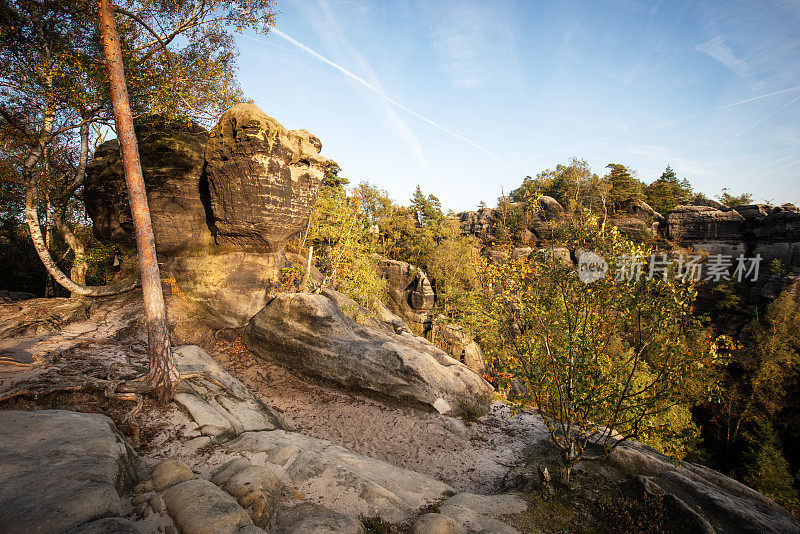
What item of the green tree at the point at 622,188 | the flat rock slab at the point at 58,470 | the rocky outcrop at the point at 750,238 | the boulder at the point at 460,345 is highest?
the green tree at the point at 622,188

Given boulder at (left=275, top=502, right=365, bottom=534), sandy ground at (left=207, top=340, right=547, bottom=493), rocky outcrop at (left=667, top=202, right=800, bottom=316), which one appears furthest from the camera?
rocky outcrop at (left=667, top=202, right=800, bottom=316)

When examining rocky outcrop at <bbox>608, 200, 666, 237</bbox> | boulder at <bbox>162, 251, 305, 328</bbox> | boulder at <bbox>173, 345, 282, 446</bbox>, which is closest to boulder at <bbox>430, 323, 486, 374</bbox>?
boulder at <bbox>162, 251, 305, 328</bbox>

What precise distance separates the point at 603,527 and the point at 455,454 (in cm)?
477

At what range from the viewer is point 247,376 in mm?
12164

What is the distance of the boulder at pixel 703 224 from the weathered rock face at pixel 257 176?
2130 inches

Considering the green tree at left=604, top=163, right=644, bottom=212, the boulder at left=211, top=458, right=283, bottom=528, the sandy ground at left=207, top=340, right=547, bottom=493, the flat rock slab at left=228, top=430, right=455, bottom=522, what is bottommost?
the sandy ground at left=207, top=340, right=547, bottom=493

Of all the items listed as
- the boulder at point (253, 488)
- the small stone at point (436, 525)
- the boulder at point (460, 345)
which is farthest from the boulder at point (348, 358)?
the boulder at point (460, 345)

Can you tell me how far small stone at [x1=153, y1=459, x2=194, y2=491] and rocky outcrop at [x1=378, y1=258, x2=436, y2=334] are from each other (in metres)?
33.9

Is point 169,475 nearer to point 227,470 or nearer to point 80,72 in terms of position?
point 227,470

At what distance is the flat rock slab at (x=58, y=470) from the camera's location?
3.44m

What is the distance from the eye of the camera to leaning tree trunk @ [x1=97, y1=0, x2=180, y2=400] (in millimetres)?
7949

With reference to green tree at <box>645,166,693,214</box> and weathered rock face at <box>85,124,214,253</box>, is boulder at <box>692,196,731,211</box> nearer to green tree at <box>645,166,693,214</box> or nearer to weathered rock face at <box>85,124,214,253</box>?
green tree at <box>645,166,693,214</box>

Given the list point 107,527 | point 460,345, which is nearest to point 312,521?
point 107,527

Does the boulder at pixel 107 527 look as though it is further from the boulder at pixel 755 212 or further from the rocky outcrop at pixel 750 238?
the boulder at pixel 755 212
